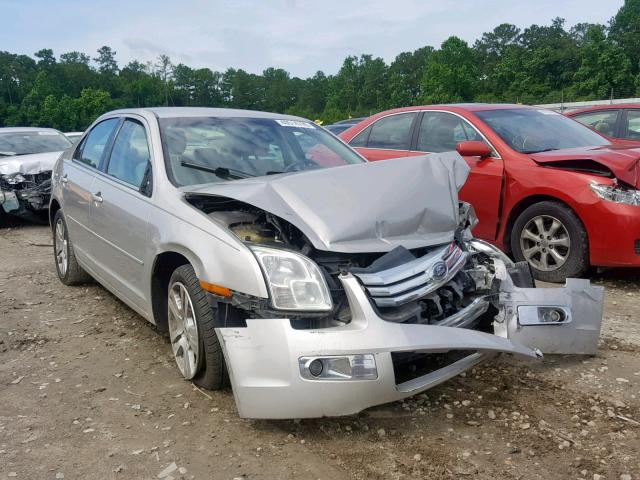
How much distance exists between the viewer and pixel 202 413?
→ 301 cm

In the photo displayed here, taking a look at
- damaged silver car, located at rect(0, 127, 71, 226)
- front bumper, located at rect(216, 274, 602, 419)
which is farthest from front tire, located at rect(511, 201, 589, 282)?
damaged silver car, located at rect(0, 127, 71, 226)

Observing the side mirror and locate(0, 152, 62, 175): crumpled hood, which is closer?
the side mirror

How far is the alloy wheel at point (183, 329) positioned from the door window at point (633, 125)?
6.36 m

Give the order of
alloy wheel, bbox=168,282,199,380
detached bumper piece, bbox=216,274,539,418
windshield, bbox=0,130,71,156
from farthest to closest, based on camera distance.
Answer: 1. windshield, bbox=0,130,71,156
2. alloy wheel, bbox=168,282,199,380
3. detached bumper piece, bbox=216,274,539,418

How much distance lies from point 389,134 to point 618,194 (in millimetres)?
2578

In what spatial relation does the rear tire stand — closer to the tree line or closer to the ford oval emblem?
the ford oval emblem

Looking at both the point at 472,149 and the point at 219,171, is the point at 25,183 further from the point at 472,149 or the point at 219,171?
the point at 472,149

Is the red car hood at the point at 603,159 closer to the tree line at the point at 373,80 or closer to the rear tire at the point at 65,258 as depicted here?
the rear tire at the point at 65,258

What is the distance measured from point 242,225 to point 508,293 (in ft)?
4.88

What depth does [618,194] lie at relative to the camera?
4.65m

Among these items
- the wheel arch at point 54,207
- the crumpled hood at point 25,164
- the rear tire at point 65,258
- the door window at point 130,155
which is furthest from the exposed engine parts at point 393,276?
the crumpled hood at point 25,164

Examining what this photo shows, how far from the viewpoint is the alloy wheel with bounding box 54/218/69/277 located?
5.30 m

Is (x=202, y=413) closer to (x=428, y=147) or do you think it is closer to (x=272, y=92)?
(x=428, y=147)

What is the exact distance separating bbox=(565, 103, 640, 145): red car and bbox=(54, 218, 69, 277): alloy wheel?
6091 mm
